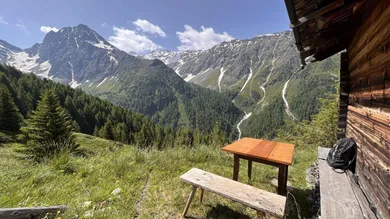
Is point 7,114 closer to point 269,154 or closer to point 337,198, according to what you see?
point 269,154

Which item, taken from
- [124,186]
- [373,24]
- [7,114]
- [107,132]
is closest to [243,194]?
[124,186]

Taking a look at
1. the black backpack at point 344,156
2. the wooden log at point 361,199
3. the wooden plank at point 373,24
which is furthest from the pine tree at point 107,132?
the wooden plank at point 373,24

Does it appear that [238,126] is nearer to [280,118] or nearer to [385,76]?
[280,118]

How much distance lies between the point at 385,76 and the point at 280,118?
16262 cm

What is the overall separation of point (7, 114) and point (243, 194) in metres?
50.8

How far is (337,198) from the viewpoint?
136 inches

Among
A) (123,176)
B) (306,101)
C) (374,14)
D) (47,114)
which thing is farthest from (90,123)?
(306,101)

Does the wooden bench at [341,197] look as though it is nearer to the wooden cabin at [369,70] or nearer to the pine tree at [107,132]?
the wooden cabin at [369,70]

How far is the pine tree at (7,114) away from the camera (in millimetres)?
37375

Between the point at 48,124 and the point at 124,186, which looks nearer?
the point at 124,186

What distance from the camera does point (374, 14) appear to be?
3545mm

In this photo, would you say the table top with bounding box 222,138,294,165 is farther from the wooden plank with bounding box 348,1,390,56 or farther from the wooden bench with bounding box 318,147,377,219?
the wooden plank with bounding box 348,1,390,56

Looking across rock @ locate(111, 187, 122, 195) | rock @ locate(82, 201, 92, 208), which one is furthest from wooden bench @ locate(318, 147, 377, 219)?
rock @ locate(111, 187, 122, 195)

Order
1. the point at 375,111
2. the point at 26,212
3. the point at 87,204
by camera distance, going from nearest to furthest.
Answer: the point at 26,212, the point at 375,111, the point at 87,204
